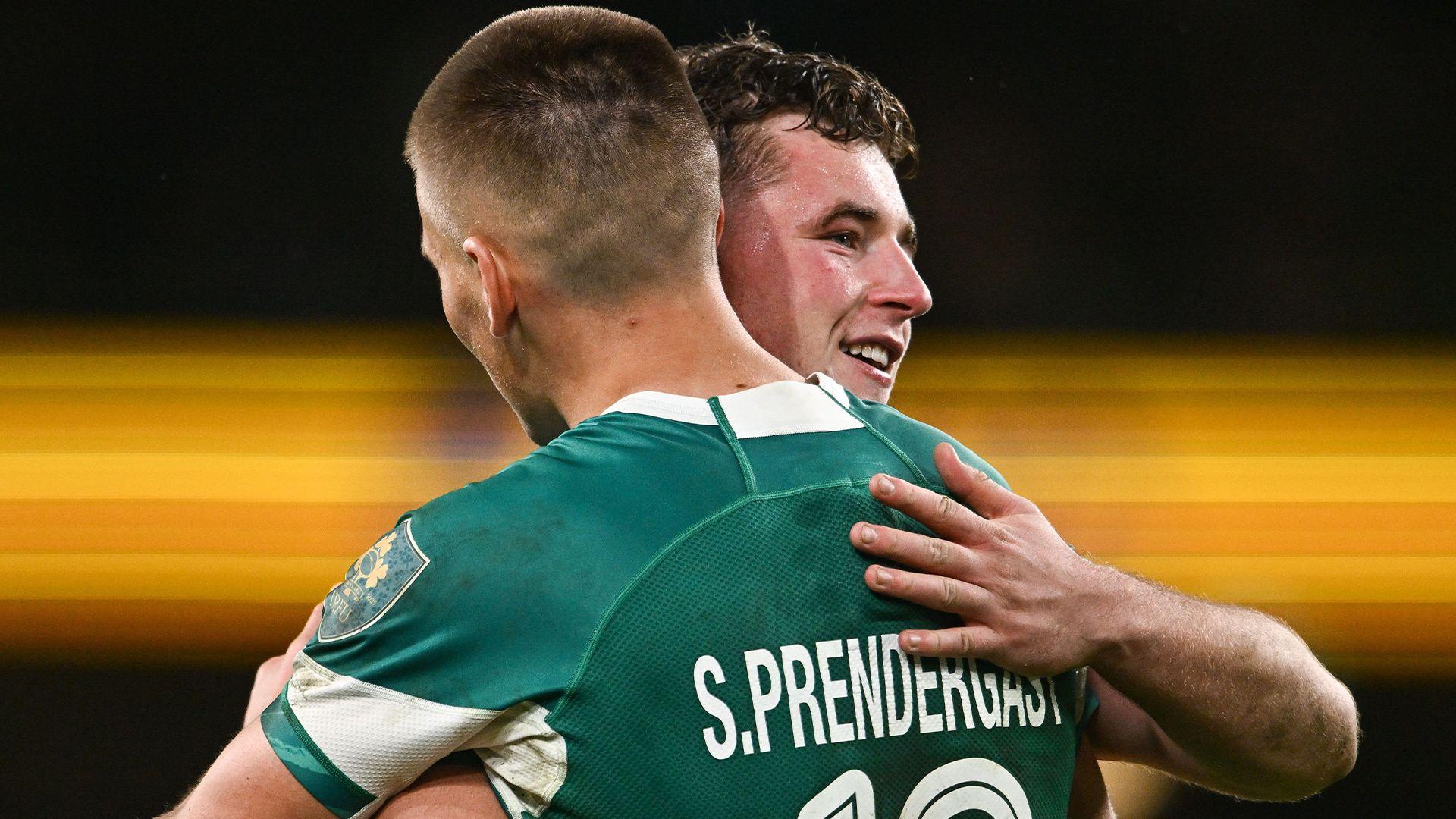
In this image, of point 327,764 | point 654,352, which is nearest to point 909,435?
point 654,352

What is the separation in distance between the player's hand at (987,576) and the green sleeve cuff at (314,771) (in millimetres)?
526

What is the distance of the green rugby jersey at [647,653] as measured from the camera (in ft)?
3.86

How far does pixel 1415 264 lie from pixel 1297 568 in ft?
4.04

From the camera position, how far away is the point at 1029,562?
1.35 meters

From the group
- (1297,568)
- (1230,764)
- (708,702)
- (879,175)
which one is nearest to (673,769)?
(708,702)

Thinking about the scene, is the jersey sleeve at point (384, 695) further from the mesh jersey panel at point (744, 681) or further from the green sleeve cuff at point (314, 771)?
the mesh jersey panel at point (744, 681)

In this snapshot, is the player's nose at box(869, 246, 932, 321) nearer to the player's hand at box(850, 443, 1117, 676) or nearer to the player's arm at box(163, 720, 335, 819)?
the player's hand at box(850, 443, 1117, 676)

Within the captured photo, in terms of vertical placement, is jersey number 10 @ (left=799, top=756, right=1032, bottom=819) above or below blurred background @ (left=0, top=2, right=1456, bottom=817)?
above

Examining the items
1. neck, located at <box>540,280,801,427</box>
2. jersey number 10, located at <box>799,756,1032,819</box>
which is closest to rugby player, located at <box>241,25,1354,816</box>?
jersey number 10, located at <box>799,756,1032,819</box>

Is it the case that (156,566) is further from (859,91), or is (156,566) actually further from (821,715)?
(821,715)

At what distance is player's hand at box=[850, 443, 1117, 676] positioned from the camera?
127 cm

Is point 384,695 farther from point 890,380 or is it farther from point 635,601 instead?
point 890,380

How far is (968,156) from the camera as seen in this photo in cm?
477

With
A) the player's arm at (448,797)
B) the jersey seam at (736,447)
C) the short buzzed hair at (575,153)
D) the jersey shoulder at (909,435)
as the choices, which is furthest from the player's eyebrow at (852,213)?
the player's arm at (448,797)
